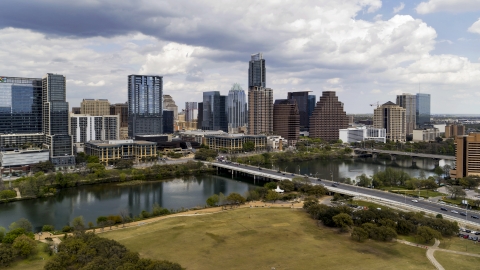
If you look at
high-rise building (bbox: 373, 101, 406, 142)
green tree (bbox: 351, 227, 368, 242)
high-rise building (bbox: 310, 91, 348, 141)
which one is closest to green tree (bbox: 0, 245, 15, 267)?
green tree (bbox: 351, 227, 368, 242)

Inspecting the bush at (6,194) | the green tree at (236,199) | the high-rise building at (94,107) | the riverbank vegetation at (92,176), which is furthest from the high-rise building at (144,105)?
the green tree at (236,199)

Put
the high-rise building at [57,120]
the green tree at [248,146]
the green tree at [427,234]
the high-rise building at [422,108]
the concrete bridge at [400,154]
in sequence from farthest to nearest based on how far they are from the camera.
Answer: the high-rise building at [422,108], the green tree at [248,146], the concrete bridge at [400,154], the high-rise building at [57,120], the green tree at [427,234]

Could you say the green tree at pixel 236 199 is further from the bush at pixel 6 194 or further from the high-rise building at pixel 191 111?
the high-rise building at pixel 191 111

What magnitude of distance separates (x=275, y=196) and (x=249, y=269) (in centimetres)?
1409

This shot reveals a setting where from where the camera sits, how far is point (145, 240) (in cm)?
2116

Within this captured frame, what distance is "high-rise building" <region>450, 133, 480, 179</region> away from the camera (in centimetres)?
4034

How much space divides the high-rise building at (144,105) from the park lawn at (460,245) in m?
67.8

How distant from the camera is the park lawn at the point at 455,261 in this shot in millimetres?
17609

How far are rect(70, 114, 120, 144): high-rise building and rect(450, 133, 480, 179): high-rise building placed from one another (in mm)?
57608

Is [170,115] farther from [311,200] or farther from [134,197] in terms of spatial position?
[311,200]

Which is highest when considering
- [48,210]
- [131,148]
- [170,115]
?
[170,115]

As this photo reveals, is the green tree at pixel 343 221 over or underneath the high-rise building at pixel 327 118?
underneath

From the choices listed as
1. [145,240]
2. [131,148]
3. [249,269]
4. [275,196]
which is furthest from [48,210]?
[131,148]

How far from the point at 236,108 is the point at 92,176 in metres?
65.9
